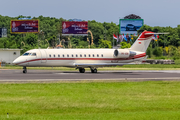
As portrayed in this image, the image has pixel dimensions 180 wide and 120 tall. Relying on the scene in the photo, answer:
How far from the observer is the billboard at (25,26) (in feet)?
384

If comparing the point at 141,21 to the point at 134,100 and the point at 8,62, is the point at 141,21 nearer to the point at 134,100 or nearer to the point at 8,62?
the point at 8,62

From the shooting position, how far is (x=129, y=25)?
14475 cm

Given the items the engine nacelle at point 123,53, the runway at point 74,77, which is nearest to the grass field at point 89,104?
the runway at point 74,77

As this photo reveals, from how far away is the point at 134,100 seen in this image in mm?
18156

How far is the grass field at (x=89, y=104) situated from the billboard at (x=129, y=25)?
123422mm

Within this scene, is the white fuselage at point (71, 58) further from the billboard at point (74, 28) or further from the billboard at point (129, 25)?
the billboard at point (129, 25)

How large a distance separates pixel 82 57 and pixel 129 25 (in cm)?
10332

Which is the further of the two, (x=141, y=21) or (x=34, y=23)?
(x=141, y=21)

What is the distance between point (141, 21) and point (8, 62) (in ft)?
296

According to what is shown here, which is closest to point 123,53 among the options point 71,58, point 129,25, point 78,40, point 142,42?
point 142,42

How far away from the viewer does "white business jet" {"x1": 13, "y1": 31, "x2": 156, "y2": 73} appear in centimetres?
4162

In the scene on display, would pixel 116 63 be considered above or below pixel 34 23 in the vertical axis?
below

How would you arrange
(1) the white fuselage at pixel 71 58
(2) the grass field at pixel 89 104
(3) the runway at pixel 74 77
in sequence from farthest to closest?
1. (1) the white fuselage at pixel 71 58
2. (3) the runway at pixel 74 77
3. (2) the grass field at pixel 89 104

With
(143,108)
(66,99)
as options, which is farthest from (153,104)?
(66,99)
